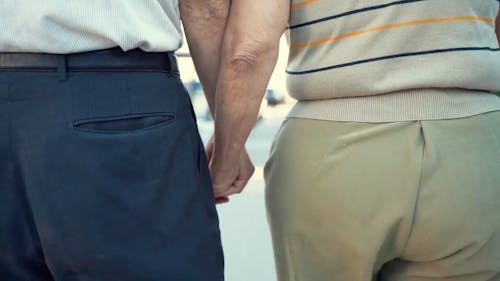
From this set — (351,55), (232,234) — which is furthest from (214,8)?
(232,234)

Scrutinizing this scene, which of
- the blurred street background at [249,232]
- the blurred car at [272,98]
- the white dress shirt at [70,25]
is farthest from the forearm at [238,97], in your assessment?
the blurred car at [272,98]

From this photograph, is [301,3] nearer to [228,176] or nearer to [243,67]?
[243,67]

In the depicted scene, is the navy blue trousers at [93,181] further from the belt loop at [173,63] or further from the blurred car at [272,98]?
the blurred car at [272,98]

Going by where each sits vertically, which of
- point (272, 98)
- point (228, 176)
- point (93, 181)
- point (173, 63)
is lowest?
point (272, 98)

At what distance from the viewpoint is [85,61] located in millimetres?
989

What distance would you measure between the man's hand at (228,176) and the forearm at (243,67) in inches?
0.9

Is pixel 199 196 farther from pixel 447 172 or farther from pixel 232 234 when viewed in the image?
pixel 232 234

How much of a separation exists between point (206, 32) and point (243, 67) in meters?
0.12

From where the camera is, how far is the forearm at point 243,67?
3.76 ft

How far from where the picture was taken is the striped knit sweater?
1050 mm

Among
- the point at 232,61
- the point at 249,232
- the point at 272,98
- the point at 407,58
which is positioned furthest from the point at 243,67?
the point at 272,98

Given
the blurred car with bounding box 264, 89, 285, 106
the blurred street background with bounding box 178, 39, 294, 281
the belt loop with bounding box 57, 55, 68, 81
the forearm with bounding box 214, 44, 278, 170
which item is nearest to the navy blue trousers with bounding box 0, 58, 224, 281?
the belt loop with bounding box 57, 55, 68, 81

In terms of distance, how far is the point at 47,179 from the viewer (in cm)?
97

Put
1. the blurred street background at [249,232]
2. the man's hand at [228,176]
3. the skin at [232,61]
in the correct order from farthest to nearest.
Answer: the blurred street background at [249,232]
the man's hand at [228,176]
the skin at [232,61]
